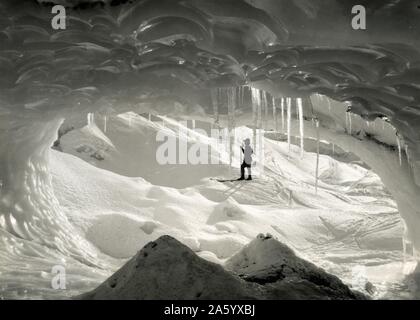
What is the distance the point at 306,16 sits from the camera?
3221 millimetres

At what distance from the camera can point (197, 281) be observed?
3.17 meters

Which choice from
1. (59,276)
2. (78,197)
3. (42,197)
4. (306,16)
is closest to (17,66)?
(59,276)

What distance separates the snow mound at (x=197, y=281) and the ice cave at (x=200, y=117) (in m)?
0.01

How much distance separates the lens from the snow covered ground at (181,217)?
6141 mm

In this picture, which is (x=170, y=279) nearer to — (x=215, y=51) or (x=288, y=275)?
(x=288, y=275)

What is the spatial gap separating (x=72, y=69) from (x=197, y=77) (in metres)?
1.41

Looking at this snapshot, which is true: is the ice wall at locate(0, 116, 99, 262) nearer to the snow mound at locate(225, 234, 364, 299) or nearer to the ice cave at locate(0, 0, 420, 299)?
the ice cave at locate(0, 0, 420, 299)

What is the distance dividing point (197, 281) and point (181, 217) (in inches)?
287

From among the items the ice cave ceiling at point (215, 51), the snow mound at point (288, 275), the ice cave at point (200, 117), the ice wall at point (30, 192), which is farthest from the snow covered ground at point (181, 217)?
the ice cave ceiling at point (215, 51)

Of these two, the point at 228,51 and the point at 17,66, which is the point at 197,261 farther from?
the point at 17,66

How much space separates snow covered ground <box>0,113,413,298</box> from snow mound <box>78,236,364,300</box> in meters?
1.26

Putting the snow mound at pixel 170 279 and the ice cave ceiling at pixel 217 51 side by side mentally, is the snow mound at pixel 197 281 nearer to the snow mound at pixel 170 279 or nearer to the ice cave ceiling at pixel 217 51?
the snow mound at pixel 170 279

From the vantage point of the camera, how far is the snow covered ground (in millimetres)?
6141

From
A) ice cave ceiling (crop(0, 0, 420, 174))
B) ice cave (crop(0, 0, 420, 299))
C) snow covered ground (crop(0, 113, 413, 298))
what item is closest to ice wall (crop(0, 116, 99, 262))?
ice cave (crop(0, 0, 420, 299))
